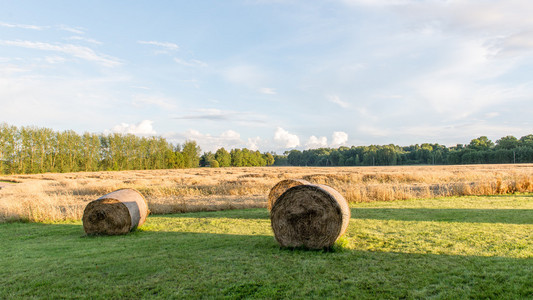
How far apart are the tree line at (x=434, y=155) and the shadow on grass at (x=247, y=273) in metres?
96.1

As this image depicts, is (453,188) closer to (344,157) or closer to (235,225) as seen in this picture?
(235,225)

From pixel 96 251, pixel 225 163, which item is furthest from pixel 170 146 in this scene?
pixel 96 251

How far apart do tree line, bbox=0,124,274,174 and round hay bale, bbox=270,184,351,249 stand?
223ft

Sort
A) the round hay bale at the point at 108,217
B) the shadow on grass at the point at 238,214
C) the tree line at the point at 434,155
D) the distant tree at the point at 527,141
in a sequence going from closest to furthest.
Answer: the round hay bale at the point at 108,217, the shadow on grass at the point at 238,214, the tree line at the point at 434,155, the distant tree at the point at 527,141

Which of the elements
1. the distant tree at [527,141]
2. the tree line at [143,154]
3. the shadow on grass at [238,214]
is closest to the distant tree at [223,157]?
the tree line at [143,154]

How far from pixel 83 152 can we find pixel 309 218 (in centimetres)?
7731

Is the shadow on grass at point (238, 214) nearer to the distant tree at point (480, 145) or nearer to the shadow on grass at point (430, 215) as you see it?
the shadow on grass at point (430, 215)

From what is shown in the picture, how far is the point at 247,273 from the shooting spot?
566cm

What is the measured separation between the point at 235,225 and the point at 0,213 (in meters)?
9.79

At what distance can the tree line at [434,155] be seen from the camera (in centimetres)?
8594

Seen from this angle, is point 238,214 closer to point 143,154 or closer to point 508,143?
point 143,154

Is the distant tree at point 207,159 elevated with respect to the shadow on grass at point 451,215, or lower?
elevated

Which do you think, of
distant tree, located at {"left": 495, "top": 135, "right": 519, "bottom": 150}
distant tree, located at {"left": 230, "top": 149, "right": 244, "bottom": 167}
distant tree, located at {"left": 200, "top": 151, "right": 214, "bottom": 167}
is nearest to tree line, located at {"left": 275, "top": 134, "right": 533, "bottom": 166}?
distant tree, located at {"left": 495, "top": 135, "right": 519, "bottom": 150}

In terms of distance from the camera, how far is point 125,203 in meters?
9.69
